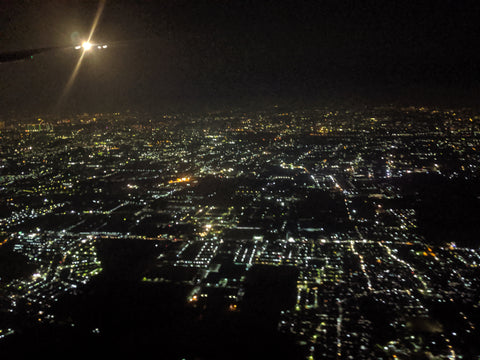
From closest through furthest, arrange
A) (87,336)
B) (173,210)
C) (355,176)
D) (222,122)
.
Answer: (87,336)
(173,210)
(355,176)
(222,122)

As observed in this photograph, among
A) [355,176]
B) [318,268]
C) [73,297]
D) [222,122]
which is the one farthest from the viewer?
[222,122]

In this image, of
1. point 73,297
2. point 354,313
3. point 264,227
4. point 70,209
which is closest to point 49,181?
point 70,209

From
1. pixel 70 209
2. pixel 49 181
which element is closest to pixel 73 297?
pixel 70 209

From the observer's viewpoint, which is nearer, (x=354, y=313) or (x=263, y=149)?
(x=354, y=313)

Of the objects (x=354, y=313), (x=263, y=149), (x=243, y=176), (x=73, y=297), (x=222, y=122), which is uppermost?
(x=222, y=122)

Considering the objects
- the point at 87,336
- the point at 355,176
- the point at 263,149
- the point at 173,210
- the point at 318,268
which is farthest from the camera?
the point at 263,149

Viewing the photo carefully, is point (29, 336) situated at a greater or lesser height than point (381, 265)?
lesser

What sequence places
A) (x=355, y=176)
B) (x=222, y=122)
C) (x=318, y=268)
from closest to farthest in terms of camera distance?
(x=318, y=268) → (x=355, y=176) → (x=222, y=122)

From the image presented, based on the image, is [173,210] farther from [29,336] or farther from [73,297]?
[29,336]

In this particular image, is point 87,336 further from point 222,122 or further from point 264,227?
point 222,122
